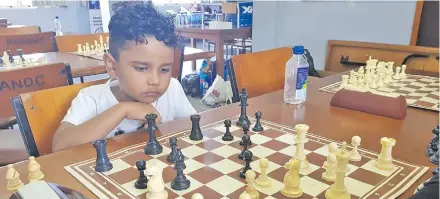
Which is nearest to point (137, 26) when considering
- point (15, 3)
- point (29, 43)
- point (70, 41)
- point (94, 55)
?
point (94, 55)

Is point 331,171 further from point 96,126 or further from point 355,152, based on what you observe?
point 96,126

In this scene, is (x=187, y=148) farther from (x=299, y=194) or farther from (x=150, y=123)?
(x=299, y=194)

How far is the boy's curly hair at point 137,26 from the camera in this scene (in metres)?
1.02

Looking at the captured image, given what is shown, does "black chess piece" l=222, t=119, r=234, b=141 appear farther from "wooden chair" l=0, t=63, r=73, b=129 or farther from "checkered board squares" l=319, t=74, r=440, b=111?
"wooden chair" l=0, t=63, r=73, b=129

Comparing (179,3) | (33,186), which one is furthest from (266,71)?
(179,3)

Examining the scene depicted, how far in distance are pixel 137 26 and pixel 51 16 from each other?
5.61m

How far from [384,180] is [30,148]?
88 centimetres

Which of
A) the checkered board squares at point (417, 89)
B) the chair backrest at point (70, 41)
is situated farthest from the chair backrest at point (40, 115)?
the chair backrest at point (70, 41)

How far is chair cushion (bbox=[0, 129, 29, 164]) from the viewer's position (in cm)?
141

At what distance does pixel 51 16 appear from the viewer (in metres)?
5.91

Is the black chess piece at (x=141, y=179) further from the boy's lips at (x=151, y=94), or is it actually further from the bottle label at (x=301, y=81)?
the bottle label at (x=301, y=81)

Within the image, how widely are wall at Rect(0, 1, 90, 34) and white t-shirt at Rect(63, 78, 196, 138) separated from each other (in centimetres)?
525

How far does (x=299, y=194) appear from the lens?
25.1 inches

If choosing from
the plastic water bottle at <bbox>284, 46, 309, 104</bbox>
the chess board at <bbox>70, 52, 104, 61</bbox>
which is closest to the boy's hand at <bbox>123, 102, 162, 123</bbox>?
the plastic water bottle at <bbox>284, 46, 309, 104</bbox>
